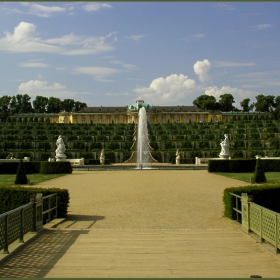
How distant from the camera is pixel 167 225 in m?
9.58

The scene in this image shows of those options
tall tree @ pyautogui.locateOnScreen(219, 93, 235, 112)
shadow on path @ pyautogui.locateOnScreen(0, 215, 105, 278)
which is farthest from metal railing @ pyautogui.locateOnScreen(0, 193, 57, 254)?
tall tree @ pyautogui.locateOnScreen(219, 93, 235, 112)

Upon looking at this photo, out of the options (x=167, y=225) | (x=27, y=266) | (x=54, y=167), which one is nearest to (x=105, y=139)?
(x=54, y=167)

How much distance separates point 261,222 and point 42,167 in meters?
23.1

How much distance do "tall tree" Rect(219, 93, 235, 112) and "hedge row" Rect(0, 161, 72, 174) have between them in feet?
314

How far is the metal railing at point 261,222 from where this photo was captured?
651 centimetres

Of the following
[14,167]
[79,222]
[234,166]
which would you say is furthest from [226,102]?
[79,222]

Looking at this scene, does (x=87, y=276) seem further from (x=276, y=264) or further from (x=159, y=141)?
(x=159, y=141)

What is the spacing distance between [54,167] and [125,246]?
72.6ft

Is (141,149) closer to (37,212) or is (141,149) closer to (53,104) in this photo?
(37,212)

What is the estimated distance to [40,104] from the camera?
126 metres

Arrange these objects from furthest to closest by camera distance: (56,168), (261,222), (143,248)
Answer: (56,168) < (261,222) < (143,248)

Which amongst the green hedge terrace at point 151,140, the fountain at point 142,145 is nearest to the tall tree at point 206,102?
the green hedge terrace at point 151,140

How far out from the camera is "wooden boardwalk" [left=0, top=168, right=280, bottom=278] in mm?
5578

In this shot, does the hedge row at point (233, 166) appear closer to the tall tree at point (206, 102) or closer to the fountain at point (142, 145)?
the fountain at point (142, 145)
